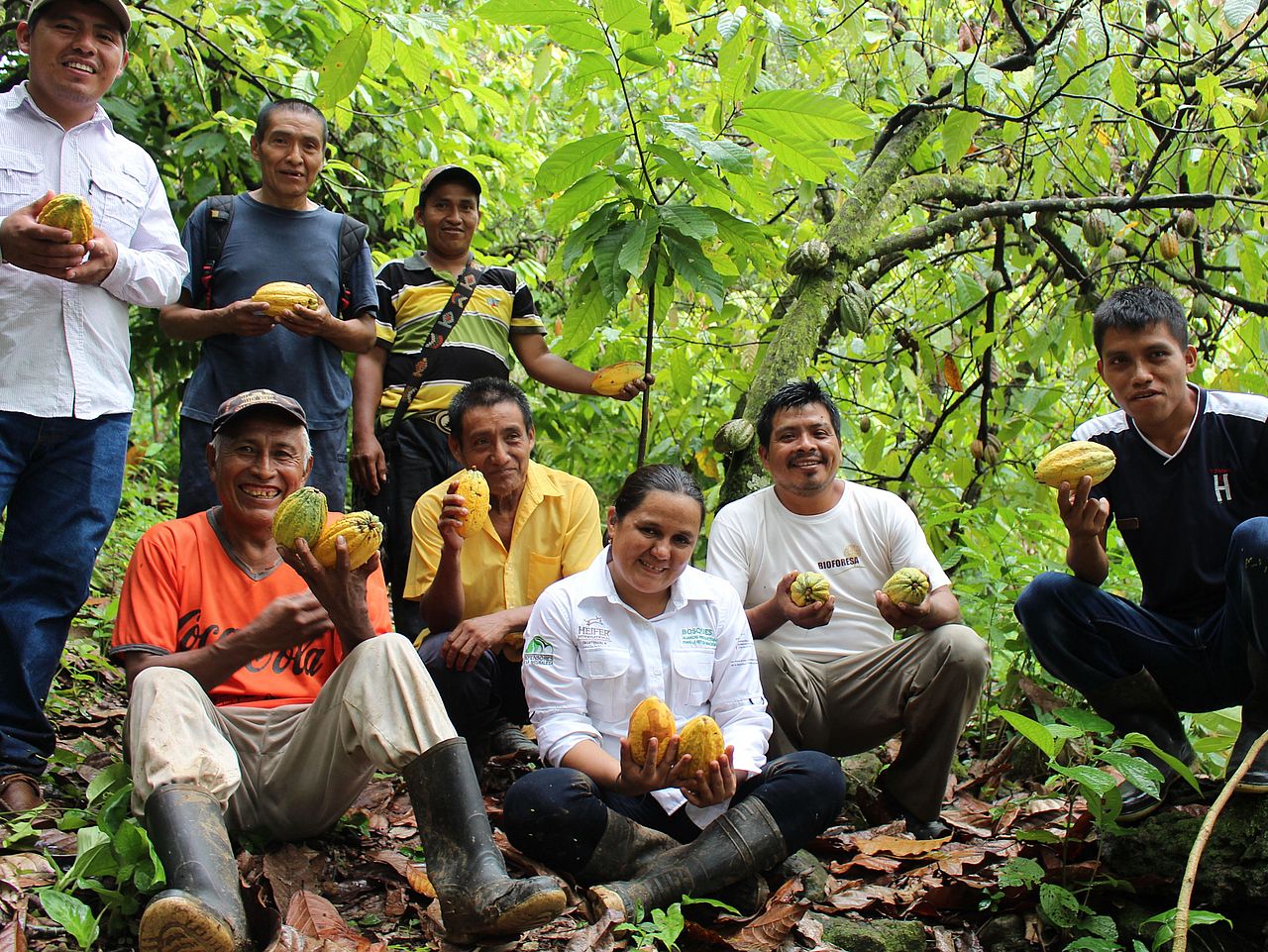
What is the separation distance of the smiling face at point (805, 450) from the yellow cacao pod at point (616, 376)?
55 cm

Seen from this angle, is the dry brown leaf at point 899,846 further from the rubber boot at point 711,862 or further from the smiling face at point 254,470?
the smiling face at point 254,470

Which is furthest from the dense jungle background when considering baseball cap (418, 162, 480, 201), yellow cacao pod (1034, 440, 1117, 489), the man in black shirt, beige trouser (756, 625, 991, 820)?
yellow cacao pod (1034, 440, 1117, 489)

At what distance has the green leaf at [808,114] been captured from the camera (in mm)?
3184

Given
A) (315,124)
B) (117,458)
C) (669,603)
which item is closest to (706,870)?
(669,603)

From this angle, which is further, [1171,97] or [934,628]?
[1171,97]

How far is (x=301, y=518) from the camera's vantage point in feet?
8.65

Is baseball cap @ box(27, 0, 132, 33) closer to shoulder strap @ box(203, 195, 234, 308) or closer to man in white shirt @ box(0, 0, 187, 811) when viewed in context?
man in white shirt @ box(0, 0, 187, 811)

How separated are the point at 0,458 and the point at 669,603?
1.89 meters

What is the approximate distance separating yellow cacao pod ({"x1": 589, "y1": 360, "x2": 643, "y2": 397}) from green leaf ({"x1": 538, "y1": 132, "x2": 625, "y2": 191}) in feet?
2.56

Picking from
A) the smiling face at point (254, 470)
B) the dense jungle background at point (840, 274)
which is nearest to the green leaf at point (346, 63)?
the dense jungle background at point (840, 274)

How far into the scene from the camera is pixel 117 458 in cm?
326

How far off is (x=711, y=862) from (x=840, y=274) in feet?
8.92

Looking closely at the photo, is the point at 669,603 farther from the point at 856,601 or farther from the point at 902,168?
the point at 902,168

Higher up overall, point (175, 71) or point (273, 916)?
point (175, 71)
